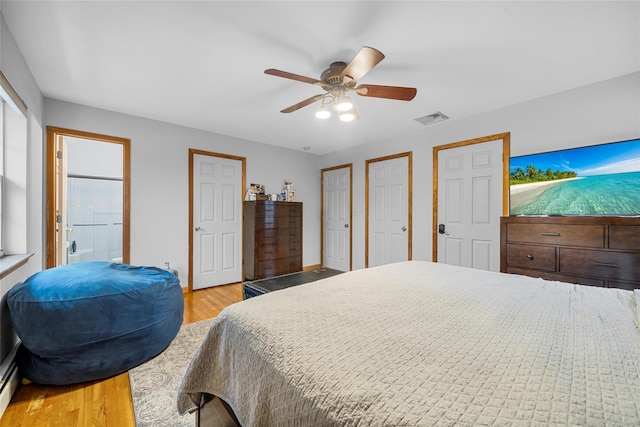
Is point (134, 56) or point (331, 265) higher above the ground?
point (134, 56)

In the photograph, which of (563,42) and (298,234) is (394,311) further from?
(298,234)

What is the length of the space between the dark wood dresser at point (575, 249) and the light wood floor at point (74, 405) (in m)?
3.12

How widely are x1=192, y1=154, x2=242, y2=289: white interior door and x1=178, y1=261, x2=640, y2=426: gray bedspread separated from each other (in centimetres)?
290

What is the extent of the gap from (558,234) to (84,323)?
3.59 metres

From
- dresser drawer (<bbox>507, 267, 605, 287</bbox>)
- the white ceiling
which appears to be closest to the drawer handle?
dresser drawer (<bbox>507, 267, 605, 287</bbox>)

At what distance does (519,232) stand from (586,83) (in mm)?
1502

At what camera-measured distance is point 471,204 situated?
128 inches

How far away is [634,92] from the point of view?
2266 mm

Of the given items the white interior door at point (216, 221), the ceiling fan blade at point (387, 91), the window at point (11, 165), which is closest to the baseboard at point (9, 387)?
the window at point (11, 165)

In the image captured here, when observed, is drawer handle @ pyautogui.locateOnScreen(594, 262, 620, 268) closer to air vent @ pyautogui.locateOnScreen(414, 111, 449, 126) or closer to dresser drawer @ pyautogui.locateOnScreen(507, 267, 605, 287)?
dresser drawer @ pyautogui.locateOnScreen(507, 267, 605, 287)

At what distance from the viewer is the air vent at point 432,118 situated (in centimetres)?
320

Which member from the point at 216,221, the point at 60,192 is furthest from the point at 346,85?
the point at 60,192

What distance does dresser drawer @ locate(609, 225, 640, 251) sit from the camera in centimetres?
190

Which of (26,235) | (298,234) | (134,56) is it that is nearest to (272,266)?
(298,234)
